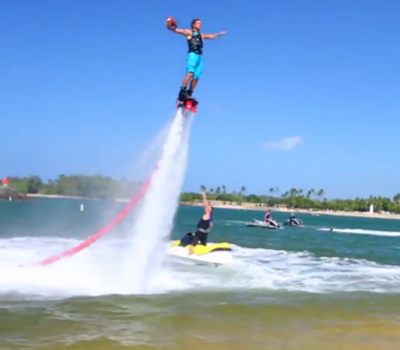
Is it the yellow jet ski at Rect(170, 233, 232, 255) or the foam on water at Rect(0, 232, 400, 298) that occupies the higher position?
the yellow jet ski at Rect(170, 233, 232, 255)

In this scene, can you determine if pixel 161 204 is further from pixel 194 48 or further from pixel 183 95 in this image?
pixel 194 48

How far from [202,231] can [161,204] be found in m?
5.40

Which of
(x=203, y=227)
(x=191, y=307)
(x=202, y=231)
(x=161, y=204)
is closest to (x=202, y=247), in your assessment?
(x=202, y=231)

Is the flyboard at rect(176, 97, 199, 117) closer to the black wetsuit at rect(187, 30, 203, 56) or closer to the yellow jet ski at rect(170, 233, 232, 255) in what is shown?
the black wetsuit at rect(187, 30, 203, 56)

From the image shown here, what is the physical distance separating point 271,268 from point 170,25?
1104cm

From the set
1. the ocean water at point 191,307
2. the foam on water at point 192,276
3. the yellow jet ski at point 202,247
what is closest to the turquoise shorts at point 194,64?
the ocean water at point 191,307

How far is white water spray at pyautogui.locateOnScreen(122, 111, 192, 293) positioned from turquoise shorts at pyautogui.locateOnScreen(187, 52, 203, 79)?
1229 mm

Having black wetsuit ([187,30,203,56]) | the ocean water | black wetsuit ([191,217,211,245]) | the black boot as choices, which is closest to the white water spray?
the ocean water

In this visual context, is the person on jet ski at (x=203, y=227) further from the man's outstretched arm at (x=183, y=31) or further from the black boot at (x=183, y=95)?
the man's outstretched arm at (x=183, y=31)

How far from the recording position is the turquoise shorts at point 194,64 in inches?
465

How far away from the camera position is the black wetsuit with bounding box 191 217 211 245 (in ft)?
59.8

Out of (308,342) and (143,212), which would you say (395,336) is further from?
(143,212)

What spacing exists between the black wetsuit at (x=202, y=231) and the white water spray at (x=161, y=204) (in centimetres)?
462

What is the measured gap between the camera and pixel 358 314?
12.1 m
